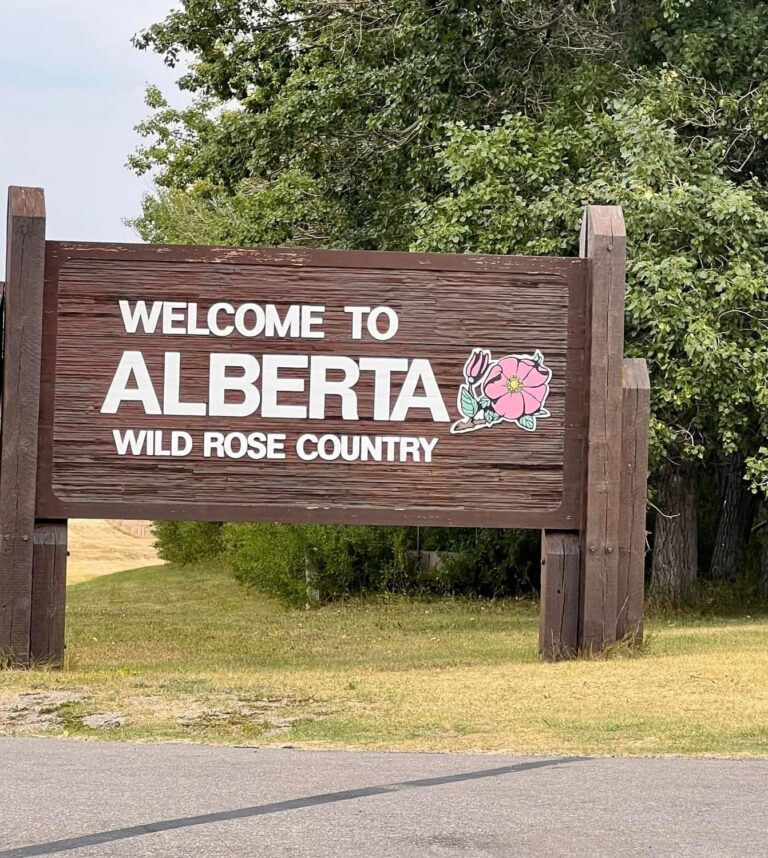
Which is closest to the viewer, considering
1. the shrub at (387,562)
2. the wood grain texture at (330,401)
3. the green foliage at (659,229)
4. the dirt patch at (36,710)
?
the dirt patch at (36,710)

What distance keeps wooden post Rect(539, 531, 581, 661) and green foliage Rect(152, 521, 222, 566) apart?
20.4 m

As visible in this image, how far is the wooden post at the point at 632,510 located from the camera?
1234 centimetres

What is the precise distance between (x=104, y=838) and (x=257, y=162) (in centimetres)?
1667

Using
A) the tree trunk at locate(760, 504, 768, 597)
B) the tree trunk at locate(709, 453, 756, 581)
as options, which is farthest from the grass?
the tree trunk at locate(709, 453, 756, 581)

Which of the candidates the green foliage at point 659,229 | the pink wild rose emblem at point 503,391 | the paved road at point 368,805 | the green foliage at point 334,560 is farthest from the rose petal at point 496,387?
the green foliage at point 334,560

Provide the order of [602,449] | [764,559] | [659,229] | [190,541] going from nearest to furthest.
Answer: [602,449] → [659,229] → [764,559] → [190,541]

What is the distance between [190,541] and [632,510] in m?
21.7

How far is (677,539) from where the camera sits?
68.2 ft

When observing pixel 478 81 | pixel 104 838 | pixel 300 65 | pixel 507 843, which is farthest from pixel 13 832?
pixel 300 65

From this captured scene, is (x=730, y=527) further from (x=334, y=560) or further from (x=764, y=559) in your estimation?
(x=334, y=560)

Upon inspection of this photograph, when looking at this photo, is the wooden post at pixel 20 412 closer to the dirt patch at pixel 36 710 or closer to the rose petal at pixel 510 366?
the dirt patch at pixel 36 710

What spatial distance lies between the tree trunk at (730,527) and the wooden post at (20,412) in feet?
43.0

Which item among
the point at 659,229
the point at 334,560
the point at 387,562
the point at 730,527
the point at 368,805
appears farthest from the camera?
the point at 387,562

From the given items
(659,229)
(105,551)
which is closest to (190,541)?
(105,551)
